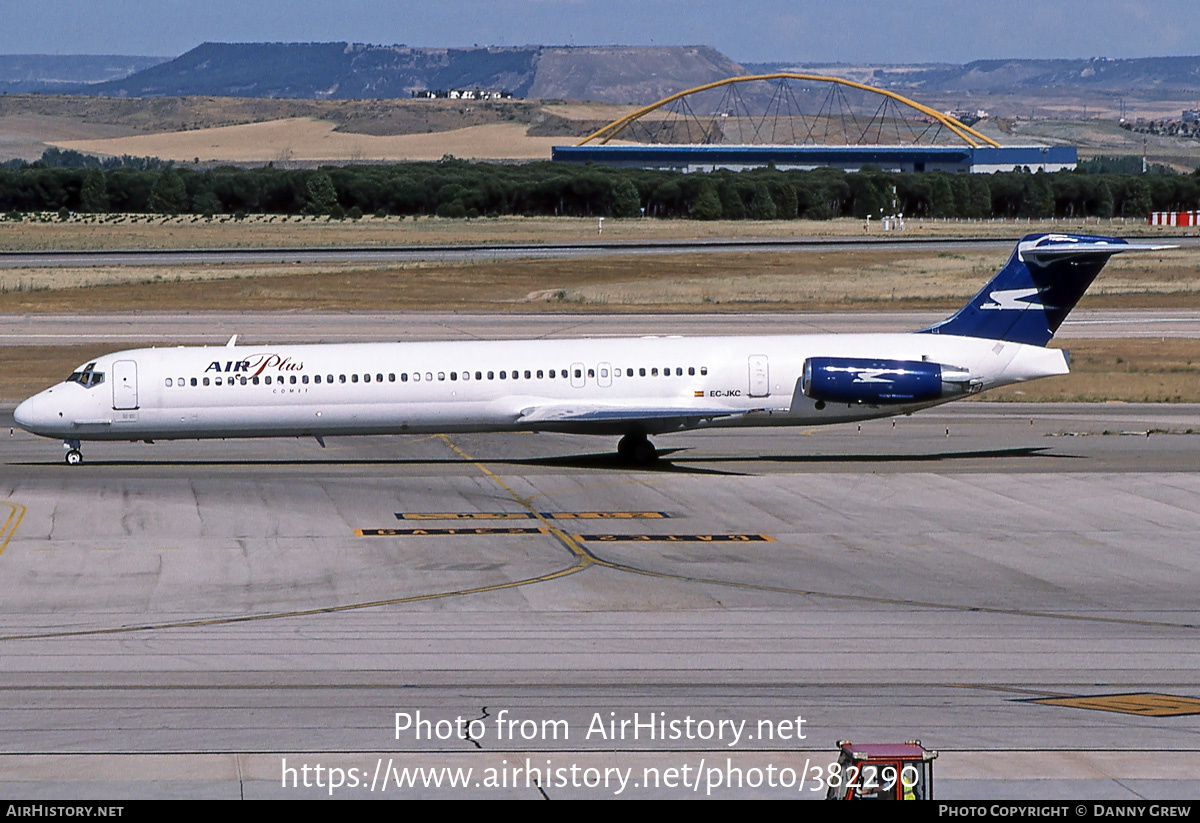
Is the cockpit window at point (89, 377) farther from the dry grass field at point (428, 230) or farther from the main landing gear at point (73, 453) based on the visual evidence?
the dry grass field at point (428, 230)

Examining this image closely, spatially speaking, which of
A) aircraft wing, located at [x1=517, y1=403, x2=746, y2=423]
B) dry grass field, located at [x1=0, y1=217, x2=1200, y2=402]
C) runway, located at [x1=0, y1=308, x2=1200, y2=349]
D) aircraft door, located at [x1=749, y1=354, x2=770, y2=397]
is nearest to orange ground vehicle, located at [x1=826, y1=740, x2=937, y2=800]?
aircraft wing, located at [x1=517, y1=403, x2=746, y2=423]

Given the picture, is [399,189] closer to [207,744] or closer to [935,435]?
[935,435]

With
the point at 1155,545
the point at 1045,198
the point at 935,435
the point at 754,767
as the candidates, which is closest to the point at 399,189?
the point at 1045,198

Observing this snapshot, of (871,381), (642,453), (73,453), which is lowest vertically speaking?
(642,453)

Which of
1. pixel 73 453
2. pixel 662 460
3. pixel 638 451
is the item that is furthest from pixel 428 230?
pixel 638 451

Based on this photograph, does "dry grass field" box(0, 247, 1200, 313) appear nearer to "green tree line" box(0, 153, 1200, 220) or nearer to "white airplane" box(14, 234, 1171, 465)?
"white airplane" box(14, 234, 1171, 465)

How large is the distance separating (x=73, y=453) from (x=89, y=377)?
97.3 inches

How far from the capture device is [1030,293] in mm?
39438

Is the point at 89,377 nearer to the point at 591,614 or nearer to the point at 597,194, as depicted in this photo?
the point at 591,614

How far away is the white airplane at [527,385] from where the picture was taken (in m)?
37.8

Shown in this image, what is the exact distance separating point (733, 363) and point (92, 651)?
20.5 m

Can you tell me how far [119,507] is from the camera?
33.0 meters

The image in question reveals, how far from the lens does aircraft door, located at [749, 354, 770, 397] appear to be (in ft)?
126

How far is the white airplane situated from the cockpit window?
0.04 meters
